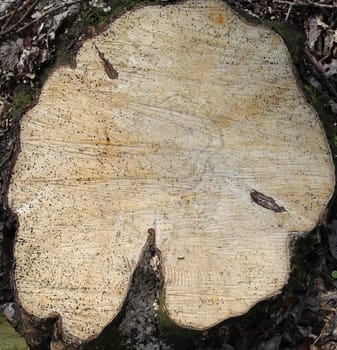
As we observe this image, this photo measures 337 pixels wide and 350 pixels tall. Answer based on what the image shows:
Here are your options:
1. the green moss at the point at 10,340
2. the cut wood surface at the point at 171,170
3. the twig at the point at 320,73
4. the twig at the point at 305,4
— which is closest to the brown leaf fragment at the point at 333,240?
the cut wood surface at the point at 171,170

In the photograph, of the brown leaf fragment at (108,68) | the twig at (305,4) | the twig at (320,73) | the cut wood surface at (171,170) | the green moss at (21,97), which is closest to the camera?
the cut wood surface at (171,170)

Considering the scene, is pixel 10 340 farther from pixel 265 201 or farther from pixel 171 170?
pixel 265 201

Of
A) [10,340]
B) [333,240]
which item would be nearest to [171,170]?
[333,240]

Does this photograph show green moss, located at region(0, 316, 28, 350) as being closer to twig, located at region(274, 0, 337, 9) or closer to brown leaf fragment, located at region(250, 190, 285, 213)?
brown leaf fragment, located at region(250, 190, 285, 213)

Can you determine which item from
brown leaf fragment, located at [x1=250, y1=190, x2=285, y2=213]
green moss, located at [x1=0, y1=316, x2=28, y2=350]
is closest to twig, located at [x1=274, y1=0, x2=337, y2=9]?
brown leaf fragment, located at [x1=250, y1=190, x2=285, y2=213]

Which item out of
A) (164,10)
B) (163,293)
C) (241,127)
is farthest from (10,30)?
(163,293)

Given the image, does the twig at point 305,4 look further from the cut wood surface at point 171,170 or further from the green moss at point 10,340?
the green moss at point 10,340

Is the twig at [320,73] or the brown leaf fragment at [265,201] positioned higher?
the twig at [320,73]
